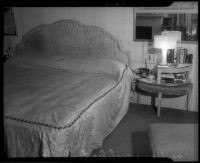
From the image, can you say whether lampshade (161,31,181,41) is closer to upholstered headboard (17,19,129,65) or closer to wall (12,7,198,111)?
wall (12,7,198,111)

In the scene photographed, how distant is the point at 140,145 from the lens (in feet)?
5.31

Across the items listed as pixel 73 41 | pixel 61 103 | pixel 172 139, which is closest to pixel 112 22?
pixel 73 41

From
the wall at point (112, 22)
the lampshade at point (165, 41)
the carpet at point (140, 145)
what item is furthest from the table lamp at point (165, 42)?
the carpet at point (140, 145)

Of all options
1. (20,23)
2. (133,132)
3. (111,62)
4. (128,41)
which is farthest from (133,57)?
(20,23)

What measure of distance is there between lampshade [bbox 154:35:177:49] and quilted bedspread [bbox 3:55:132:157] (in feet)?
1.25

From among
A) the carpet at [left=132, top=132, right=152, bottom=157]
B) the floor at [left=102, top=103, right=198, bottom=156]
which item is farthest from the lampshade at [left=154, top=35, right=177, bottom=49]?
the carpet at [left=132, top=132, right=152, bottom=157]

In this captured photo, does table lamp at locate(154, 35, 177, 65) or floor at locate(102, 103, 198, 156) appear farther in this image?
table lamp at locate(154, 35, 177, 65)

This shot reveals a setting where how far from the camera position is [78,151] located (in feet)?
4.61

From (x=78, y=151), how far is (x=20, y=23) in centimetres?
153

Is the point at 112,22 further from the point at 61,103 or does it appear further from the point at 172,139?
the point at 172,139

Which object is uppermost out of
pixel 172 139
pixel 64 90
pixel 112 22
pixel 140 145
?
pixel 112 22

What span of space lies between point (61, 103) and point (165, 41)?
110 cm

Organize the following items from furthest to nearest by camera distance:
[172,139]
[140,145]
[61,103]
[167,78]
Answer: [167,78], [140,145], [61,103], [172,139]

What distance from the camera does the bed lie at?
4.11ft
